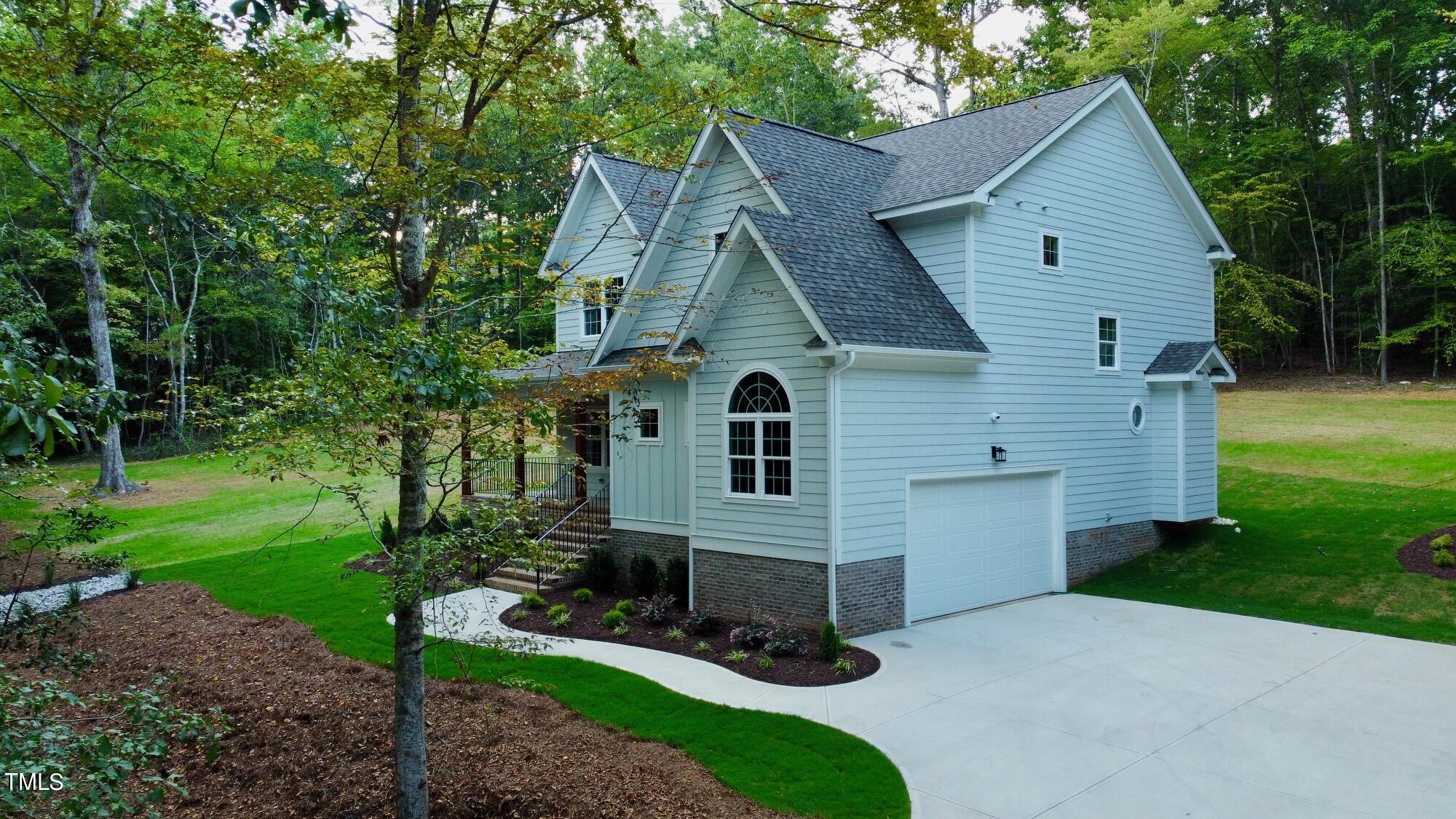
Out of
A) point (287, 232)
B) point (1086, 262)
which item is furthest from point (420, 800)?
point (1086, 262)

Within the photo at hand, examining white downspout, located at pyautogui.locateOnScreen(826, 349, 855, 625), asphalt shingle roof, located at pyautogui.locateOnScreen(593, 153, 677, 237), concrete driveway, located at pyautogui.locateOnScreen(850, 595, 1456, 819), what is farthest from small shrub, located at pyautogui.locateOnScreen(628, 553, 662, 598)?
asphalt shingle roof, located at pyautogui.locateOnScreen(593, 153, 677, 237)

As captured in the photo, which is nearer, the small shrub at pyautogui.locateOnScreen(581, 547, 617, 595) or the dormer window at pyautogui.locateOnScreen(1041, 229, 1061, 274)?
the small shrub at pyautogui.locateOnScreen(581, 547, 617, 595)

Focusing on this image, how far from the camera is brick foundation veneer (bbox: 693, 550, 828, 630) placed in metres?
11.2

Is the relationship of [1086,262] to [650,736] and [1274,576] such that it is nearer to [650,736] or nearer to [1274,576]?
[1274,576]

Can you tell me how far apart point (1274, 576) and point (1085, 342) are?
4.89m

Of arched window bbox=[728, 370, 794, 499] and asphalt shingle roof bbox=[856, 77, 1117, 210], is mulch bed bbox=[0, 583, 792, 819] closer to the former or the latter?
arched window bbox=[728, 370, 794, 499]

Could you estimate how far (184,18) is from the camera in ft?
17.3

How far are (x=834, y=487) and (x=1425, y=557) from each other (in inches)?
404

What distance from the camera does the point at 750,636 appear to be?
1063 centimetres

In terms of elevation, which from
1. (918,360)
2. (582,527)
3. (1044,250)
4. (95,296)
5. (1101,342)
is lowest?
(582,527)

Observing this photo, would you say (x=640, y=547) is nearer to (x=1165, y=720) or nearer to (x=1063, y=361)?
(x=1063, y=361)

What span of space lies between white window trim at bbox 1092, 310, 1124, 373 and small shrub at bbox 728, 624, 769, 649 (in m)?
8.26

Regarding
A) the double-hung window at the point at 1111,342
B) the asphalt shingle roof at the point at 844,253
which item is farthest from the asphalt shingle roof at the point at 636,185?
the double-hung window at the point at 1111,342

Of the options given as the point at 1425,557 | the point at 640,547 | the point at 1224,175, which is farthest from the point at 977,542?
the point at 1224,175
